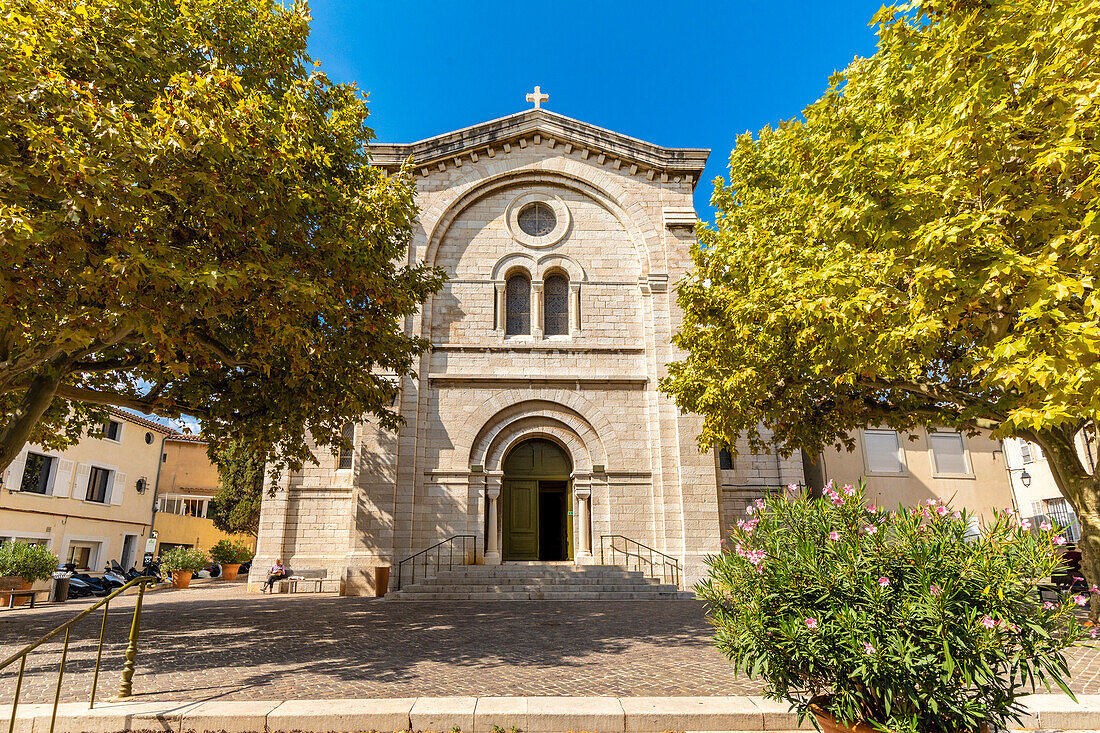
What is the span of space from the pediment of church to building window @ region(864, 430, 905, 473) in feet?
35.8

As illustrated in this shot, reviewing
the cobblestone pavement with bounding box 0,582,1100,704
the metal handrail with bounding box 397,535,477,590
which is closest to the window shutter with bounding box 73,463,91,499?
the cobblestone pavement with bounding box 0,582,1100,704

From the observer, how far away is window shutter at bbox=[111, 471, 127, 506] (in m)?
28.2

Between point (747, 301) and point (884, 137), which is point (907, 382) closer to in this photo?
point (747, 301)

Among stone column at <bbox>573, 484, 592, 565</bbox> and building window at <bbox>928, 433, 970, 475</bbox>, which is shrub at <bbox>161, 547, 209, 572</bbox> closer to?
stone column at <bbox>573, 484, 592, 565</bbox>

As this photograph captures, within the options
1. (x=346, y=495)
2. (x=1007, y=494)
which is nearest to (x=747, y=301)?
(x=346, y=495)

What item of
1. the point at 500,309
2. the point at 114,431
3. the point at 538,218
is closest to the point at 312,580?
the point at 500,309

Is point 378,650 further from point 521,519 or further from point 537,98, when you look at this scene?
point 537,98

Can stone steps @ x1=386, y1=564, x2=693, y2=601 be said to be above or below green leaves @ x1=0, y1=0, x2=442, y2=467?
below

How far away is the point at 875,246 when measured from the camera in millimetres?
8836

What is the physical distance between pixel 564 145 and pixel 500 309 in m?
5.79

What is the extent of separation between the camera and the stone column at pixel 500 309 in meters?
18.7

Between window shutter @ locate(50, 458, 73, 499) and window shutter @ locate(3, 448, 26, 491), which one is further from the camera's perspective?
window shutter @ locate(50, 458, 73, 499)

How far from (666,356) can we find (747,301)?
7.77m

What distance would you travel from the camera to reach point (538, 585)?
15.5 meters
